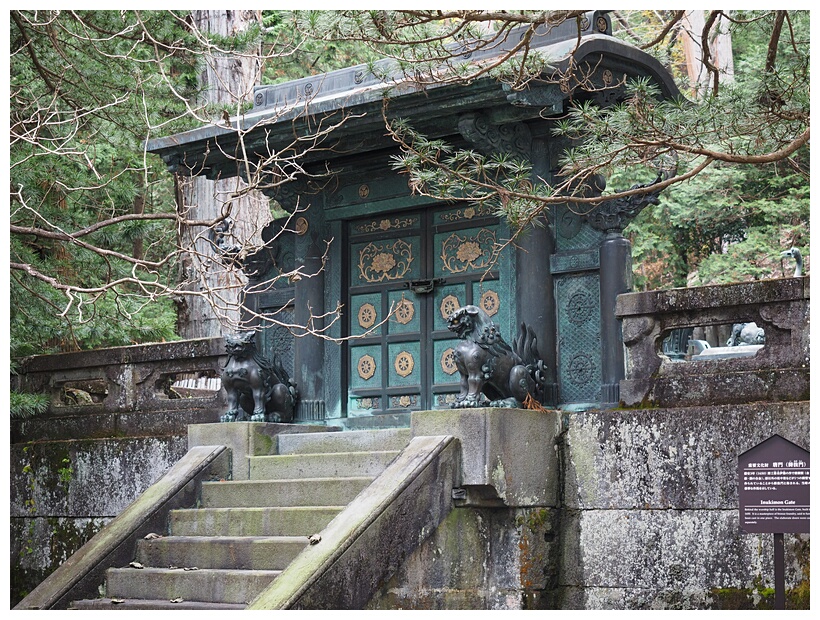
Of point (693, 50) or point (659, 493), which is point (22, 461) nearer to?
point (659, 493)

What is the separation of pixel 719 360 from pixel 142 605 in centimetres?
455

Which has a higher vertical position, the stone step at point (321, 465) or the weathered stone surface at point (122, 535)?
the stone step at point (321, 465)

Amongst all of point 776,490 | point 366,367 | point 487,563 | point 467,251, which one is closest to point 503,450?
point 487,563

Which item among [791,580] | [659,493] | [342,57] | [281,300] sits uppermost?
[342,57]

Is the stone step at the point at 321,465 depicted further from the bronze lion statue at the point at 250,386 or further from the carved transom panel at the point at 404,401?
the carved transom panel at the point at 404,401

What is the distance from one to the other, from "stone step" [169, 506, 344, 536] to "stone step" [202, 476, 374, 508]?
23 cm

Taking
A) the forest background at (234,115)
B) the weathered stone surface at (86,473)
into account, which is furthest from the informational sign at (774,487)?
the weathered stone surface at (86,473)

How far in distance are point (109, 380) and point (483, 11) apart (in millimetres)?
5892

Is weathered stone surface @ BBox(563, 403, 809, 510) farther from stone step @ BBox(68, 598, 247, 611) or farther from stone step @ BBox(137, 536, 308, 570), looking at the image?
stone step @ BBox(68, 598, 247, 611)

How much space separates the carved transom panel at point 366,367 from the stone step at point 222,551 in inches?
95.7

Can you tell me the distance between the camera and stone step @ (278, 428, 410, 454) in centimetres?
953

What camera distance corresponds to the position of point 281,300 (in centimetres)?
1145

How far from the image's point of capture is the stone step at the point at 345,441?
31.3 feet

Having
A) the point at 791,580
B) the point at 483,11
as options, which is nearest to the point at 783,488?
the point at 791,580
